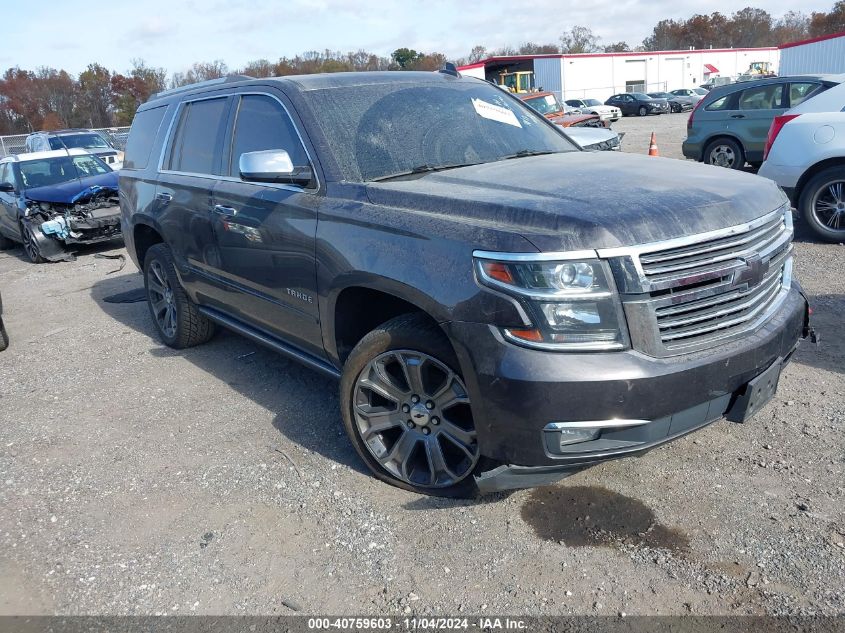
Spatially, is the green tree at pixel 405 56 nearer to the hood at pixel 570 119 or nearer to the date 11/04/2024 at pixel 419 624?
the hood at pixel 570 119

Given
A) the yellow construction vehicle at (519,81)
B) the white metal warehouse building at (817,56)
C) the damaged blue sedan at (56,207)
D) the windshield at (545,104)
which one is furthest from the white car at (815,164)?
the yellow construction vehicle at (519,81)

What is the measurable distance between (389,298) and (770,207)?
183cm

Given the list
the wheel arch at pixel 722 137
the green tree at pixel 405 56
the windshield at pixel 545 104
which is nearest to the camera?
the wheel arch at pixel 722 137

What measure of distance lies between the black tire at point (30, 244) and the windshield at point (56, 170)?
2.60ft

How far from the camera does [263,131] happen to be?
4.19 meters

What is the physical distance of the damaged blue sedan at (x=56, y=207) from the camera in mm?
11047

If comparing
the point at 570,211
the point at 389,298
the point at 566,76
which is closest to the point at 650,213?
the point at 570,211

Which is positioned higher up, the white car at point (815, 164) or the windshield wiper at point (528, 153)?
the windshield wiper at point (528, 153)

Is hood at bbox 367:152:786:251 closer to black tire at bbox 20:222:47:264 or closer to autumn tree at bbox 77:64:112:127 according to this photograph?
black tire at bbox 20:222:47:264

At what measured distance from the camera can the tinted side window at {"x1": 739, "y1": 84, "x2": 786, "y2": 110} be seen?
1205 centimetres

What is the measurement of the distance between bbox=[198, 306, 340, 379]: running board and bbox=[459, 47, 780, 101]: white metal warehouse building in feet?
165

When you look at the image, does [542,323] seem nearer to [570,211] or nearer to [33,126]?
[570,211]

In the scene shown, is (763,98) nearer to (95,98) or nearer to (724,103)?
(724,103)

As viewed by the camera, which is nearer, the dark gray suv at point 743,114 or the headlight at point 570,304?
the headlight at point 570,304
